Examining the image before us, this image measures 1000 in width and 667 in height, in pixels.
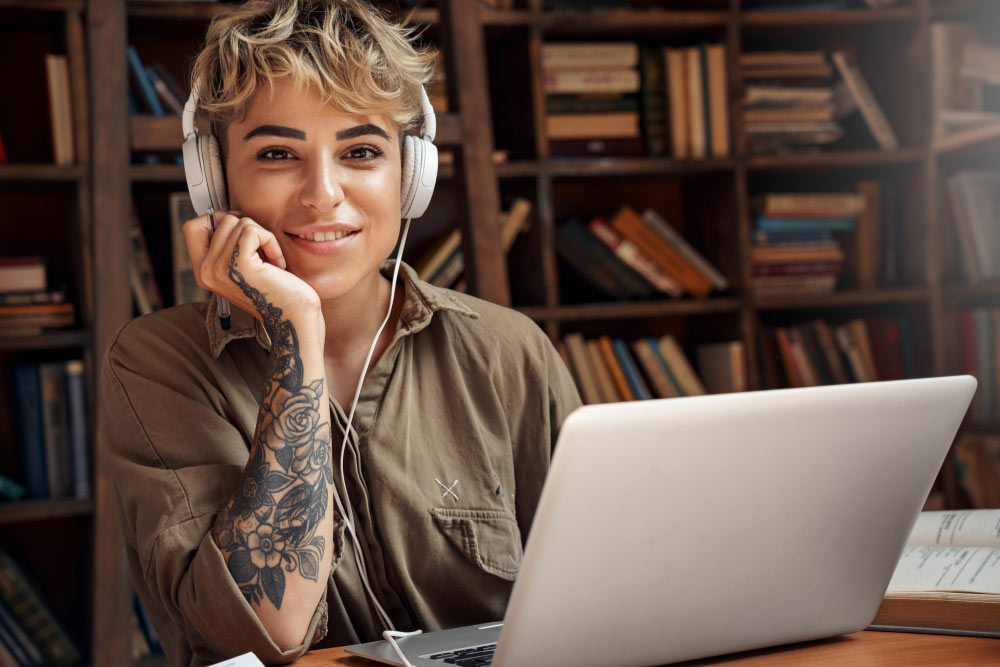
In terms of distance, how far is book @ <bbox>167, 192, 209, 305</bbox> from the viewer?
250 cm

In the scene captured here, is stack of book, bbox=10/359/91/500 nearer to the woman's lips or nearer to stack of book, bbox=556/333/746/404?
stack of book, bbox=556/333/746/404

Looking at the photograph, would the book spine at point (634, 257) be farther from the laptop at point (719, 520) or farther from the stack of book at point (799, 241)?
the laptop at point (719, 520)

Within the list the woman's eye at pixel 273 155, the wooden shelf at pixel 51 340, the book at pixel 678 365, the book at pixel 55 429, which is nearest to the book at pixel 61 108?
the wooden shelf at pixel 51 340

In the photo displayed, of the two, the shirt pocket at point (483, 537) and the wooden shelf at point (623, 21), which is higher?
the wooden shelf at point (623, 21)

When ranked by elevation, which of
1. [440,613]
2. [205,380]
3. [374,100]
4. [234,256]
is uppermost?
[374,100]

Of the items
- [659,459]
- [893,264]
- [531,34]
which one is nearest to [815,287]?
[893,264]

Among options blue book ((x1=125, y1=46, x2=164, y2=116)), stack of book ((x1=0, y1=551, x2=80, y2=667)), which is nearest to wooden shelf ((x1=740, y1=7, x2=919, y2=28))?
blue book ((x1=125, y1=46, x2=164, y2=116))

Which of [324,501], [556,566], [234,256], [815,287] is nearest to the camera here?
[556,566]

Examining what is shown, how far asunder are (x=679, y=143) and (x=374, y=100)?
171 cm

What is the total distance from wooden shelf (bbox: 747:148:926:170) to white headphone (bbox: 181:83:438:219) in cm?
169

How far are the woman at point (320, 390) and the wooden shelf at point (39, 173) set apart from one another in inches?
48.5

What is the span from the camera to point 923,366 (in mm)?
2969

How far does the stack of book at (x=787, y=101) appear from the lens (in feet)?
9.39

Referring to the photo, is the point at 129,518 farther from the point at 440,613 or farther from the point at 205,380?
the point at 440,613
